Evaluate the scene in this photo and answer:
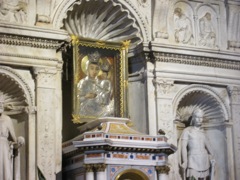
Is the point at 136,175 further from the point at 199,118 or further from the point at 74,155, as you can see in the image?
the point at 199,118

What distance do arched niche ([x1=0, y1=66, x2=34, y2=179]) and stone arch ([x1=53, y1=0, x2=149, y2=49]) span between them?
6.20 feet

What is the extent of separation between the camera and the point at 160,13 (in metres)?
15.8

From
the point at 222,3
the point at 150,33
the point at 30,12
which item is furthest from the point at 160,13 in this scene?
the point at 30,12

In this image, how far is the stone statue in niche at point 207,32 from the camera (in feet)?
54.1

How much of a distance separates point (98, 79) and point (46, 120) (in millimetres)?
1974

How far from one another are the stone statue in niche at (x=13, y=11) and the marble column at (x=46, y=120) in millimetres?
1112

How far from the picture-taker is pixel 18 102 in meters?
14.4

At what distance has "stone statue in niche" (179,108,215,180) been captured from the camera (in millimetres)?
15570

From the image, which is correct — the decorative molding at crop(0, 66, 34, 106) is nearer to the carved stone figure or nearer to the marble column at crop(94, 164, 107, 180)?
the carved stone figure

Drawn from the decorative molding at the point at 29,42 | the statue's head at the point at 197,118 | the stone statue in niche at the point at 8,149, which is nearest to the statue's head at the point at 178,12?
the statue's head at the point at 197,118

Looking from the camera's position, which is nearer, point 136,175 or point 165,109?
point 136,175

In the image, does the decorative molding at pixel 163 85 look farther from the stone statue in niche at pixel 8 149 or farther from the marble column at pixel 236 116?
the stone statue in niche at pixel 8 149

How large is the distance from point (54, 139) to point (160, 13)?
3.82 metres

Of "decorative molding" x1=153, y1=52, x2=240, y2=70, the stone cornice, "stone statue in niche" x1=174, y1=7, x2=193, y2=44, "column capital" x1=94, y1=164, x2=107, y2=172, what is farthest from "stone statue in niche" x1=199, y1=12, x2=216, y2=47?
"column capital" x1=94, y1=164, x2=107, y2=172
